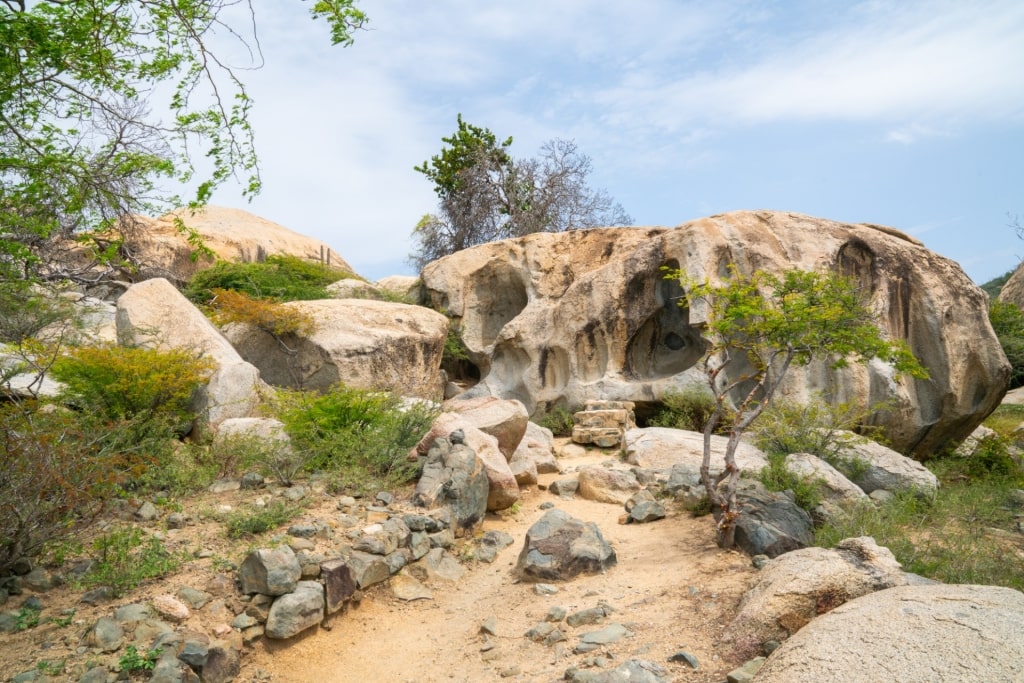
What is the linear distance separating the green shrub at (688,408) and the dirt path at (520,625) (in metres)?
6.57

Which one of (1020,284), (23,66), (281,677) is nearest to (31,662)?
(281,677)

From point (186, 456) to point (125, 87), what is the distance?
3.63 m

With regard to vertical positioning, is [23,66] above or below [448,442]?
above

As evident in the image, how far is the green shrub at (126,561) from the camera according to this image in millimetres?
4977

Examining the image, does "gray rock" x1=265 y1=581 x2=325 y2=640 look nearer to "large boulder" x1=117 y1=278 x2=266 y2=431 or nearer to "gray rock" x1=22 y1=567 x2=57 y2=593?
"gray rock" x1=22 y1=567 x2=57 y2=593

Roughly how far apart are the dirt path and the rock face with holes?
5.64 metres

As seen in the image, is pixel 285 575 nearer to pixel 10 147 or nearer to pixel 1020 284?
pixel 10 147

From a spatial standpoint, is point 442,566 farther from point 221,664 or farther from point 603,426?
point 603,426

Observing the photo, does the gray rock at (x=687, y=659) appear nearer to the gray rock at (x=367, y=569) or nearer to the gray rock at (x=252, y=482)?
the gray rock at (x=367, y=569)

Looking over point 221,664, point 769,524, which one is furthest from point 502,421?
point 221,664

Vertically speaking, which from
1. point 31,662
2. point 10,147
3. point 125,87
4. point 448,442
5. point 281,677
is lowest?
point 281,677

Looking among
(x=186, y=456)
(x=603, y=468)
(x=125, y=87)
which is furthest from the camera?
(x=603, y=468)

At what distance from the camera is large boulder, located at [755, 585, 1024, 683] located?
3029 millimetres

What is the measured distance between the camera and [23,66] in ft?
17.1
